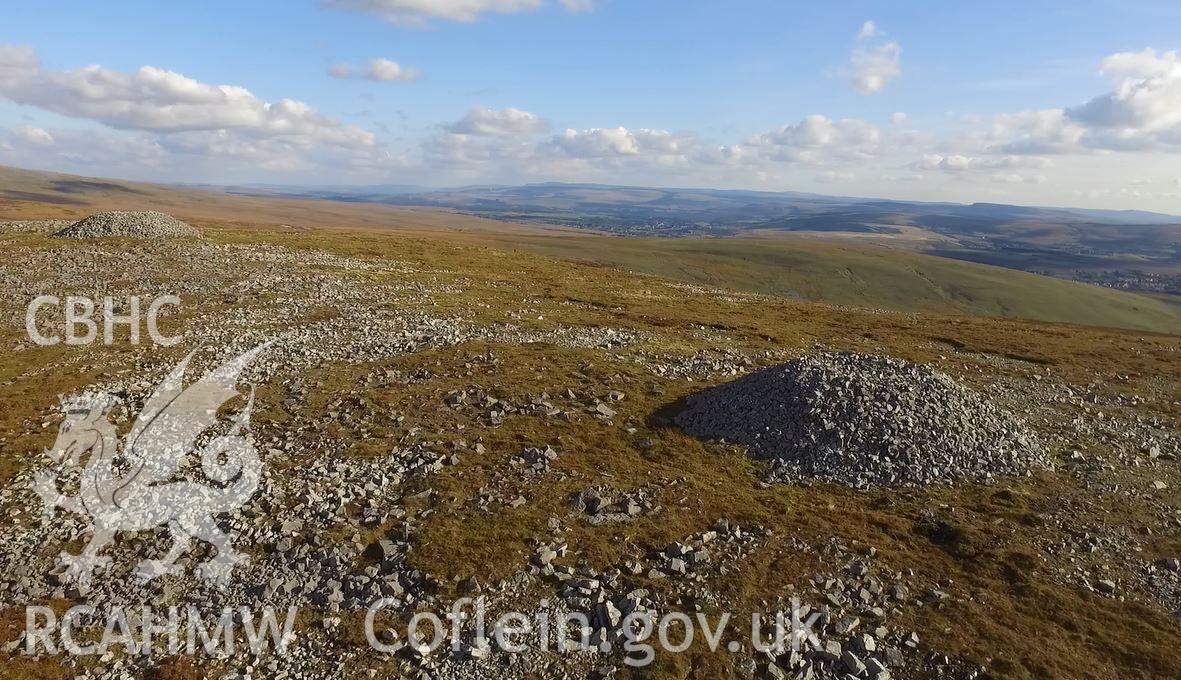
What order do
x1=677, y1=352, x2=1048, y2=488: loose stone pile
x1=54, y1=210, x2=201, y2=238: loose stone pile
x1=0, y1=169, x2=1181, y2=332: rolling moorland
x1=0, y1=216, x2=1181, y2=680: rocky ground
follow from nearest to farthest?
x1=0, y1=216, x2=1181, y2=680: rocky ground
x1=677, y1=352, x2=1048, y2=488: loose stone pile
x1=54, y1=210, x2=201, y2=238: loose stone pile
x1=0, y1=169, x2=1181, y2=332: rolling moorland

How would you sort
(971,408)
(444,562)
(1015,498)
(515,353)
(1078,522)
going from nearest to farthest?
(444,562)
(1078,522)
(1015,498)
(971,408)
(515,353)

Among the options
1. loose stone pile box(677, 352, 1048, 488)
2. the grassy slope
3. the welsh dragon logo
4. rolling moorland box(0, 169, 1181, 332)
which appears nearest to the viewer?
the welsh dragon logo

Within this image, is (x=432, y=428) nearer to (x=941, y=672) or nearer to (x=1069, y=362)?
(x=941, y=672)

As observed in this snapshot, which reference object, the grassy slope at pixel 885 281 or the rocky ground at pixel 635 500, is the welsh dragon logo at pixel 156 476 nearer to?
the rocky ground at pixel 635 500

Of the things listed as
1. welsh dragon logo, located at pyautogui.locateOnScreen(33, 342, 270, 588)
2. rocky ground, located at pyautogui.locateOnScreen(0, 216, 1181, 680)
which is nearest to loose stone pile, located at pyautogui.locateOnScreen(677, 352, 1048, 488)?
rocky ground, located at pyautogui.locateOnScreen(0, 216, 1181, 680)

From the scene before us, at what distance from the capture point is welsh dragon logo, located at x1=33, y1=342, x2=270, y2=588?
15320 mm

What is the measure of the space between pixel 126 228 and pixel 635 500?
66717mm

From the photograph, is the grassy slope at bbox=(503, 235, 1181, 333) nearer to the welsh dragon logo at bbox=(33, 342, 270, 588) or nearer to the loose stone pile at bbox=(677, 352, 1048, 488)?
the loose stone pile at bbox=(677, 352, 1048, 488)

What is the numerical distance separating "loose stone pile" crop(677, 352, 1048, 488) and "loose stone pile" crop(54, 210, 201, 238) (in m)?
62.3

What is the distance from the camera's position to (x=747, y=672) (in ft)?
41.5

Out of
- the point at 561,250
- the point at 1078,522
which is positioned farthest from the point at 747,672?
the point at 561,250

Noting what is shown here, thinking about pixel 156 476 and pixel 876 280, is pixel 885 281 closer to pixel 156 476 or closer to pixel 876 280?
pixel 876 280

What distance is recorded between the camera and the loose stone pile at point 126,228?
60.4 meters

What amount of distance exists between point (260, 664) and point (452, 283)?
1774 inches
